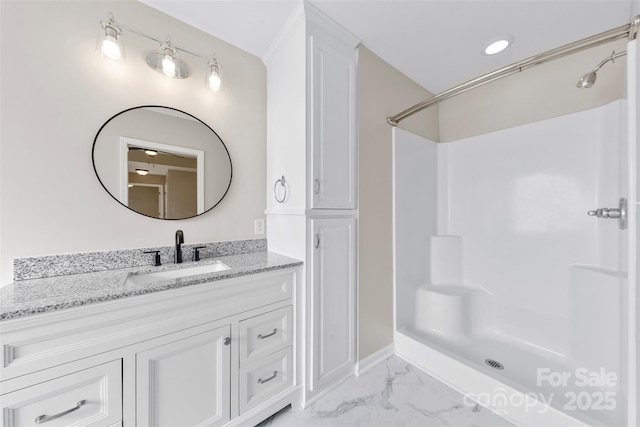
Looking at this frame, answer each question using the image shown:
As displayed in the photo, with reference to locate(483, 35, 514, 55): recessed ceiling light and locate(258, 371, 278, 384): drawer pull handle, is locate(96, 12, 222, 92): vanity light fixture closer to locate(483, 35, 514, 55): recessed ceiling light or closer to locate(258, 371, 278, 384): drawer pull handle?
locate(258, 371, 278, 384): drawer pull handle

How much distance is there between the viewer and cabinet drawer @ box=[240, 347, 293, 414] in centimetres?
123

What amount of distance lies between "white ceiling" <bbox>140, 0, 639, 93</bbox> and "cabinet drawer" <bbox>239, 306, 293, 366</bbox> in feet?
5.88

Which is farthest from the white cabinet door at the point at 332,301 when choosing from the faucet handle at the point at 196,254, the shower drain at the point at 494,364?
the shower drain at the point at 494,364

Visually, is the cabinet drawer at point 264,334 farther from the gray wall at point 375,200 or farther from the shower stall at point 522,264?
the shower stall at point 522,264

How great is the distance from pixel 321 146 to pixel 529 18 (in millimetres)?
1570

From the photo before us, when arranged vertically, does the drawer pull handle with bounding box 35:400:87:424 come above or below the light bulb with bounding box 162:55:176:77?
below

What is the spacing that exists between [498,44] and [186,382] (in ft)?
9.33

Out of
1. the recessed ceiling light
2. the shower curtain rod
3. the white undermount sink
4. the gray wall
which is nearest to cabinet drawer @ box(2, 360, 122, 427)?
the white undermount sink

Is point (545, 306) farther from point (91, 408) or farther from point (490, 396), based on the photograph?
point (91, 408)

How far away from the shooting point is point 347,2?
1.35 metres

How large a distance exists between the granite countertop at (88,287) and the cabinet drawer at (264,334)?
274 mm

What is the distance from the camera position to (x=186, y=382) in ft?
3.51

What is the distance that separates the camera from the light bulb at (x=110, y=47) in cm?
117

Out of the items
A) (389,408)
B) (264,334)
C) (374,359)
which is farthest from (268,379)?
(374,359)
